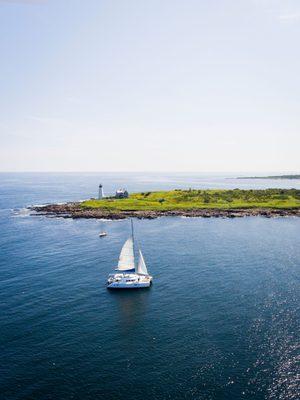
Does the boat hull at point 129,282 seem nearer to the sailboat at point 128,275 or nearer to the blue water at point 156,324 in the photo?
the sailboat at point 128,275

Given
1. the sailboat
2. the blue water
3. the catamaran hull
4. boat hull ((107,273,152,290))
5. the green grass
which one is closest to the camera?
the blue water

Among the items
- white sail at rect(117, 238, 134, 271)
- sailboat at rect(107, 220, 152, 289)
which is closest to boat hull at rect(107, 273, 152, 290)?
sailboat at rect(107, 220, 152, 289)

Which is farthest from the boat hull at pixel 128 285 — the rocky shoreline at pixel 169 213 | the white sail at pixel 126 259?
the rocky shoreline at pixel 169 213

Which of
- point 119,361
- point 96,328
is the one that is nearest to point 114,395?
point 119,361

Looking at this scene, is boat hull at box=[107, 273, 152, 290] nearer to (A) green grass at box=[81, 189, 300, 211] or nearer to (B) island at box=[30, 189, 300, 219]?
(B) island at box=[30, 189, 300, 219]

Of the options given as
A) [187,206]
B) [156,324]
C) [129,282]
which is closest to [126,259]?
[129,282]

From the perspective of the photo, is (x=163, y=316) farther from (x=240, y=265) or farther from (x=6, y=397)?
(x=240, y=265)

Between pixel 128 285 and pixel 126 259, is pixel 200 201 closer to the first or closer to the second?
pixel 126 259
